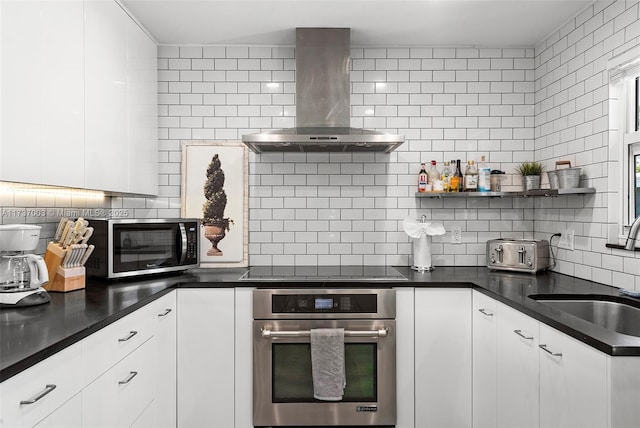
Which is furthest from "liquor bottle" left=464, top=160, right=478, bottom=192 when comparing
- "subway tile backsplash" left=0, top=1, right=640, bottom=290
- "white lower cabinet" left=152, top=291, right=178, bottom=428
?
"white lower cabinet" left=152, top=291, right=178, bottom=428

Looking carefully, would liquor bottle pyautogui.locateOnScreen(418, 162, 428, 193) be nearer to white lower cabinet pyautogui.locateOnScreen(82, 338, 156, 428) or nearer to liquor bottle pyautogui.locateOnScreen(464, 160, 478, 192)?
liquor bottle pyautogui.locateOnScreen(464, 160, 478, 192)

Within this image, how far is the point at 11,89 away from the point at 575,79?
2820 mm

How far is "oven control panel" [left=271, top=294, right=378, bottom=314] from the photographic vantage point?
267 cm

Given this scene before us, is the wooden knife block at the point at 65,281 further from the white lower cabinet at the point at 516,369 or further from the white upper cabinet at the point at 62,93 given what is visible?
the white lower cabinet at the point at 516,369

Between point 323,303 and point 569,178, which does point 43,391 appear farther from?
point 569,178

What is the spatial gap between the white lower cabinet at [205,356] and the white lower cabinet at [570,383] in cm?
156

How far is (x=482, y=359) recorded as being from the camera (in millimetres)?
2525

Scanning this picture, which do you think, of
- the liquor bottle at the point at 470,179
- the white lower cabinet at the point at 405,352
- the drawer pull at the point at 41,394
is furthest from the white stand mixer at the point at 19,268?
the liquor bottle at the point at 470,179

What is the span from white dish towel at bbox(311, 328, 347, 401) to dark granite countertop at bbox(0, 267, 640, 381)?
0.27 meters

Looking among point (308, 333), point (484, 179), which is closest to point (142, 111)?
point (308, 333)

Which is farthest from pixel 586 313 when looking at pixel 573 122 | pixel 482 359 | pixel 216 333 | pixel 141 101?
pixel 141 101

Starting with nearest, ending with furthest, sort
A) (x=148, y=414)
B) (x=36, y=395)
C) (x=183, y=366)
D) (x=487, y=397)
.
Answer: (x=36, y=395), (x=148, y=414), (x=487, y=397), (x=183, y=366)

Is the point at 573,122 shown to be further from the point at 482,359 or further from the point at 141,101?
the point at 141,101

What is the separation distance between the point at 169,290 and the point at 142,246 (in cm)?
37
